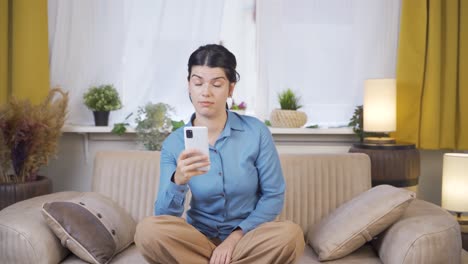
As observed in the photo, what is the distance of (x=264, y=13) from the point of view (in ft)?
9.55

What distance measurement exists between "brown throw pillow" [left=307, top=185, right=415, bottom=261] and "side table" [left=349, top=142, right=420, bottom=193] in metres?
0.51

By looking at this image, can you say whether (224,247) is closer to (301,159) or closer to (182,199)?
(182,199)

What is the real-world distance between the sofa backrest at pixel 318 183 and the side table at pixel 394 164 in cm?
13

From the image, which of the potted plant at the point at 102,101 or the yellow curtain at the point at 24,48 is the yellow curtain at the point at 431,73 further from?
the yellow curtain at the point at 24,48

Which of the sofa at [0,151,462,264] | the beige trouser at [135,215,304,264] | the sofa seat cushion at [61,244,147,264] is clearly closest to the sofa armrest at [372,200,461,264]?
the sofa at [0,151,462,264]

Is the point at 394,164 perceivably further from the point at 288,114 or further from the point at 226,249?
the point at 226,249

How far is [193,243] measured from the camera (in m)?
1.69

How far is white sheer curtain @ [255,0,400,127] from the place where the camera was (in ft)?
9.59

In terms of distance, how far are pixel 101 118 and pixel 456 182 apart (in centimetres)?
185

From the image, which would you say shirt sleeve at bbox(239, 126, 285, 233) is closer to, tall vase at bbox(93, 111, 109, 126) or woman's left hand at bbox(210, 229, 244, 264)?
woman's left hand at bbox(210, 229, 244, 264)

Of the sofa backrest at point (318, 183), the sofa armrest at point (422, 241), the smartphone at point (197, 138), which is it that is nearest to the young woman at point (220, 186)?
the smartphone at point (197, 138)

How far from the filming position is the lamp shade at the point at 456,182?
2.48 meters

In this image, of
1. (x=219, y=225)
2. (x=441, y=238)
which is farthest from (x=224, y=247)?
(x=441, y=238)

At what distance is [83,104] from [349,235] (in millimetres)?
1679
